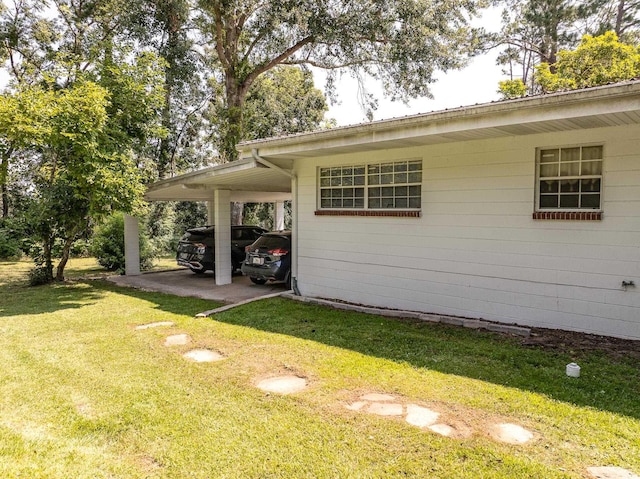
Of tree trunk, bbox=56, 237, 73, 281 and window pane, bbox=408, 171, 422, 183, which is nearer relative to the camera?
window pane, bbox=408, 171, 422, 183

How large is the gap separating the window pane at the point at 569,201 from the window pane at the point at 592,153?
1.65 feet

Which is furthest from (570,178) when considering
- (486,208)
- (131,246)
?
(131,246)

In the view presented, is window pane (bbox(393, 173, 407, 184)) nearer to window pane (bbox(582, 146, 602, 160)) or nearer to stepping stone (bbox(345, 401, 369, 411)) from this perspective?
window pane (bbox(582, 146, 602, 160))

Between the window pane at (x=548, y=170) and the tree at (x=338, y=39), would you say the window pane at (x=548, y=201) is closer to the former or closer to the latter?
the window pane at (x=548, y=170)

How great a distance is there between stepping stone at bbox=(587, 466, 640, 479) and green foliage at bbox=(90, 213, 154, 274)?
13.7 meters

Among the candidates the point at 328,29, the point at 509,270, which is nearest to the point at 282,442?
the point at 509,270

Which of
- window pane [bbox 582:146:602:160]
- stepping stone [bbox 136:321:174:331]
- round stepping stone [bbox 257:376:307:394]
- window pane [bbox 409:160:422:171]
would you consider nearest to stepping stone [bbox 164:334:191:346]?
stepping stone [bbox 136:321:174:331]

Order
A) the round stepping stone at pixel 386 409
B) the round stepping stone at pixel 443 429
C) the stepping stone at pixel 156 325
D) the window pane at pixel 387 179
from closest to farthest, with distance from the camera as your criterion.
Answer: the round stepping stone at pixel 443 429 → the round stepping stone at pixel 386 409 → the stepping stone at pixel 156 325 → the window pane at pixel 387 179

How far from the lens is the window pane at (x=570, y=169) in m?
5.30

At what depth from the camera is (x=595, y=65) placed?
13.5 metres

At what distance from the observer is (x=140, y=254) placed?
→ 1383cm

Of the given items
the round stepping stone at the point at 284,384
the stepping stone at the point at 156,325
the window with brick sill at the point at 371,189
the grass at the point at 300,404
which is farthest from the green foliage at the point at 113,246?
the round stepping stone at the point at 284,384

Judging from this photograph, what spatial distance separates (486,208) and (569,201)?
3.43 feet

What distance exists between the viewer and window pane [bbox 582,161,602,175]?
513 cm
